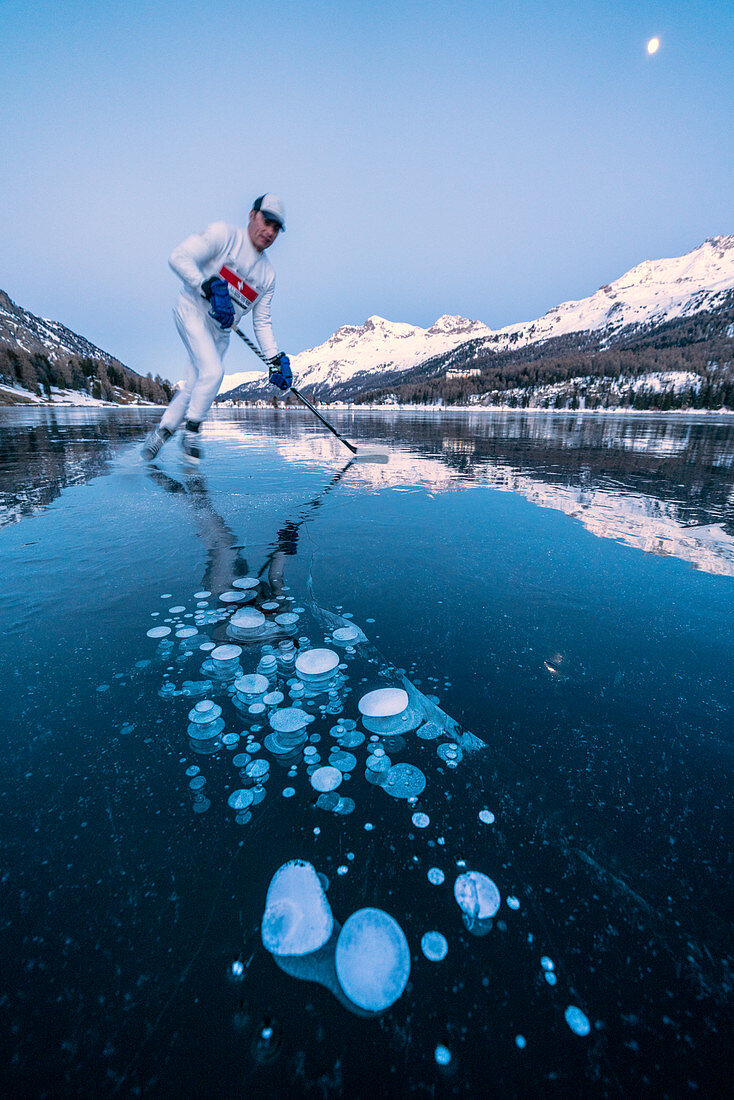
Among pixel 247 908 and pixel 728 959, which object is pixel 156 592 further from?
pixel 728 959

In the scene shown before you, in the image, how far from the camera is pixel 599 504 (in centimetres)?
619

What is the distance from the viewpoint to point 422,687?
2232 millimetres

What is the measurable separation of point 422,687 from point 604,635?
1.42m

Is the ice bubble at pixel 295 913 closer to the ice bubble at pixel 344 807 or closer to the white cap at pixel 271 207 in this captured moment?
the ice bubble at pixel 344 807

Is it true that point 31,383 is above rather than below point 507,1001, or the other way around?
above

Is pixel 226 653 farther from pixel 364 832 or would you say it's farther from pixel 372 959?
pixel 372 959

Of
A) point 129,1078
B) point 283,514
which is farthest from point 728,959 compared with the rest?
point 283,514

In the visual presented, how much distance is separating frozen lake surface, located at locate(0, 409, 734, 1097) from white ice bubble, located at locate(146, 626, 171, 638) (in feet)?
0.04

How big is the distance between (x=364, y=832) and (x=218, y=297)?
716cm

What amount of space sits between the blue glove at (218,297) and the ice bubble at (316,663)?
6.01m

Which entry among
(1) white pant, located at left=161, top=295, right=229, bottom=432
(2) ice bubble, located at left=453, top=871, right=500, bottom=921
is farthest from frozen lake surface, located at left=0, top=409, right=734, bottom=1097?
(1) white pant, located at left=161, top=295, right=229, bottom=432

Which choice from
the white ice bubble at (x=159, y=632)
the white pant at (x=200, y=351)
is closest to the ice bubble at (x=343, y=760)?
the white ice bubble at (x=159, y=632)

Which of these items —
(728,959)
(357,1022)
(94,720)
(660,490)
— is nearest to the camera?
(357,1022)

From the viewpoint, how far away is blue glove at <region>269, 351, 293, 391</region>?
8617 millimetres
